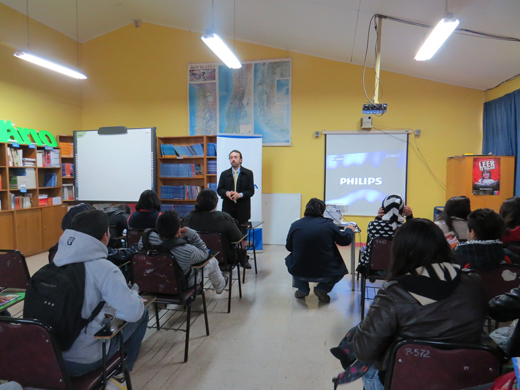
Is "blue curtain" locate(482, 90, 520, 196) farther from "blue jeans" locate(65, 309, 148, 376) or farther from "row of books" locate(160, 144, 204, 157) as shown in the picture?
"blue jeans" locate(65, 309, 148, 376)

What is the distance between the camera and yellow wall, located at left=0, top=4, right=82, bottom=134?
5098mm

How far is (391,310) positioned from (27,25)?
706 cm

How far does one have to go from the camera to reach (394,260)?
1.31 meters

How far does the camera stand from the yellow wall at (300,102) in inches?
212

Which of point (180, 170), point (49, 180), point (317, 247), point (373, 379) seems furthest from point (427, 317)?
point (49, 180)

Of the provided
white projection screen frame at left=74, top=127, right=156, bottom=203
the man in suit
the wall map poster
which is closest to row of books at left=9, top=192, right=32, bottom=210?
white projection screen frame at left=74, top=127, right=156, bottom=203

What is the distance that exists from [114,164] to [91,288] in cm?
515

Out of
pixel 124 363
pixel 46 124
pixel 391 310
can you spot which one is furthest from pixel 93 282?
pixel 46 124

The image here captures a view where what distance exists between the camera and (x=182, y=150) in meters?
5.95

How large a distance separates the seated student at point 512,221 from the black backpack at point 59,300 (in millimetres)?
2965

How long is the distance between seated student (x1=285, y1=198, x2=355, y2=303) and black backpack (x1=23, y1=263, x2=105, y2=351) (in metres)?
2.09

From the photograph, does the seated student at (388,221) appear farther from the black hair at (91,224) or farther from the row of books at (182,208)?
the row of books at (182,208)

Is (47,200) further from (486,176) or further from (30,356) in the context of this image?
(486,176)

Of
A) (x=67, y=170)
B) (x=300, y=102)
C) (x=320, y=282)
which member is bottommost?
(x=320, y=282)
